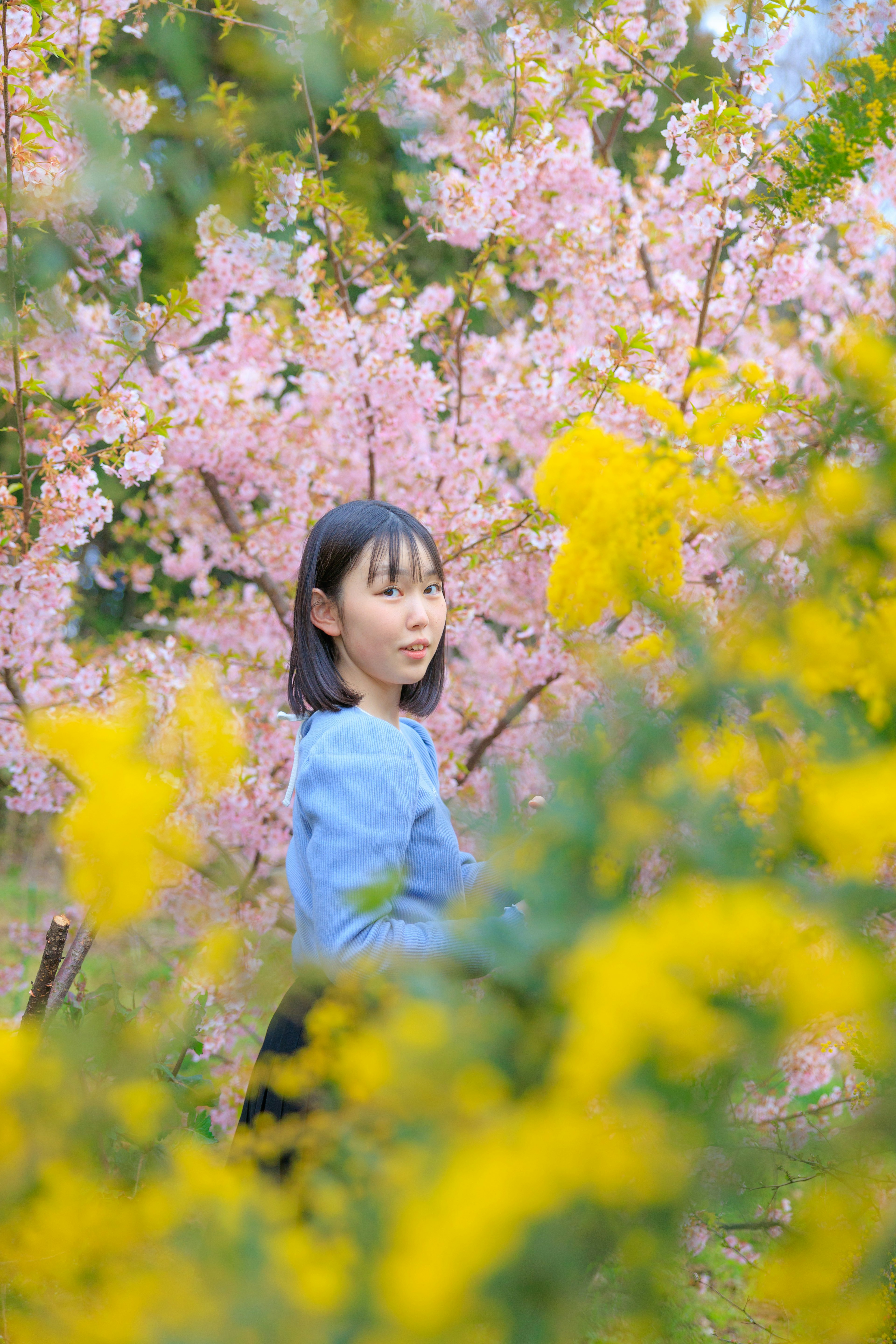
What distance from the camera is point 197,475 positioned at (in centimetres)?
332

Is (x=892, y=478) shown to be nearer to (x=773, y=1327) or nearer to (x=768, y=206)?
(x=768, y=206)

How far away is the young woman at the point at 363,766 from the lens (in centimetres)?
122

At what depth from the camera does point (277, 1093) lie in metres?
1.27

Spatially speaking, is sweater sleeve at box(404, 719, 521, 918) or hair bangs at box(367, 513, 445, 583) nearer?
sweater sleeve at box(404, 719, 521, 918)

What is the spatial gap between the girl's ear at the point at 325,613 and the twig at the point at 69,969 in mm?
795

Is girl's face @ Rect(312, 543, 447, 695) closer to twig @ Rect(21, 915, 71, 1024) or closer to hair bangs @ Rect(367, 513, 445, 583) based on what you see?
hair bangs @ Rect(367, 513, 445, 583)

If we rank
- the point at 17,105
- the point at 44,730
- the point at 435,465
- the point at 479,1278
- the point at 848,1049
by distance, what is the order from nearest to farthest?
the point at 479,1278 < the point at 848,1049 < the point at 44,730 < the point at 17,105 < the point at 435,465

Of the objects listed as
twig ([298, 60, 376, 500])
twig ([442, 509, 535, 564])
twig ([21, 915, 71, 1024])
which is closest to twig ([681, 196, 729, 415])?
twig ([442, 509, 535, 564])

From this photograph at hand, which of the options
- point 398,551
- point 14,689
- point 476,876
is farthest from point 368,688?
point 14,689

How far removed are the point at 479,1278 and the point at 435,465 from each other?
2914 mm

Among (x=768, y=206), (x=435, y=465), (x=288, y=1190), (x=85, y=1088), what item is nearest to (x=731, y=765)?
(x=288, y=1190)

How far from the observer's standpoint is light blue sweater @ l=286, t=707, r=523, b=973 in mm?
1179

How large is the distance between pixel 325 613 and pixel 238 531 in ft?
5.59

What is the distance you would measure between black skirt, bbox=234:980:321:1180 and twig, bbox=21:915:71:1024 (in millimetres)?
458
